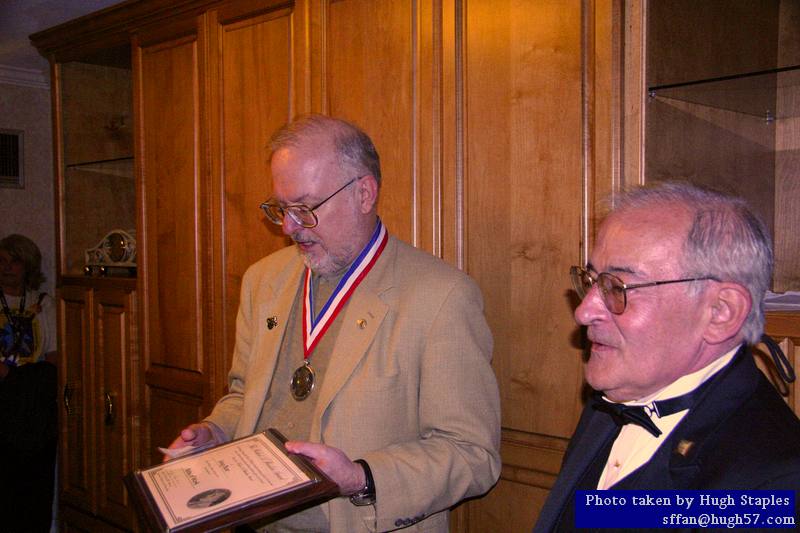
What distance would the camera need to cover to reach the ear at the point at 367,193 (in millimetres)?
1949

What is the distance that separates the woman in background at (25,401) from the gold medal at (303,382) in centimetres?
249

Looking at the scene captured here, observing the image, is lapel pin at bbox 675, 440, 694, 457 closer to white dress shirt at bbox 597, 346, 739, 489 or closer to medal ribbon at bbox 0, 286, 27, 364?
white dress shirt at bbox 597, 346, 739, 489

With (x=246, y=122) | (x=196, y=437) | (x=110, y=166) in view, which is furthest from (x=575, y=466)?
(x=110, y=166)

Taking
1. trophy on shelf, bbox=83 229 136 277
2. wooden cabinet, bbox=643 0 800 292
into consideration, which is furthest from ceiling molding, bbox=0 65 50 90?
wooden cabinet, bbox=643 0 800 292

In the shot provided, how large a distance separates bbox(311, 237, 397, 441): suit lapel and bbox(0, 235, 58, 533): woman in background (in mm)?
2643

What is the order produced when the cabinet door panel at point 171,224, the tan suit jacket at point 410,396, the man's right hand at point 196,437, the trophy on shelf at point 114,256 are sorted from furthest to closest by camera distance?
the trophy on shelf at point 114,256, the cabinet door panel at point 171,224, the man's right hand at point 196,437, the tan suit jacket at point 410,396

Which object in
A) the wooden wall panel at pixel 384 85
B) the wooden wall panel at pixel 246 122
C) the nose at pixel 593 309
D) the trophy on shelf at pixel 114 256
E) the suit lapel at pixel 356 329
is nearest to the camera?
the nose at pixel 593 309

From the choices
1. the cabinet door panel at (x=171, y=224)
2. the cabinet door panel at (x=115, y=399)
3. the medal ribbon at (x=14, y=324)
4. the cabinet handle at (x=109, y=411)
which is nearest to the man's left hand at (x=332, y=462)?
the cabinet door panel at (x=171, y=224)

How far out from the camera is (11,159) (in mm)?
4625

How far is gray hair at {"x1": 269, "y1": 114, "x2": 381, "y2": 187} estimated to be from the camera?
1.92m

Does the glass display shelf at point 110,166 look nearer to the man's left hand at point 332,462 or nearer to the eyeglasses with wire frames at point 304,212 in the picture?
the eyeglasses with wire frames at point 304,212

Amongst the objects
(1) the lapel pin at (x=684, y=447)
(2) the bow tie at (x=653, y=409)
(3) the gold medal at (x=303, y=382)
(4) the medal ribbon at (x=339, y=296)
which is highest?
(4) the medal ribbon at (x=339, y=296)

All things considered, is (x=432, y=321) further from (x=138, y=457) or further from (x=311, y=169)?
(x=138, y=457)

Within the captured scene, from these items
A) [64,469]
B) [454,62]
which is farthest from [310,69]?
[64,469]
